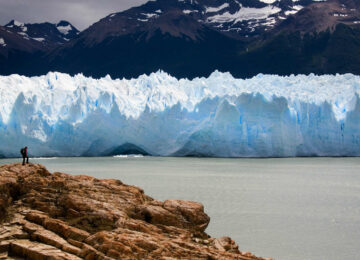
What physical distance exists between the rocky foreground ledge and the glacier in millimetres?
18709

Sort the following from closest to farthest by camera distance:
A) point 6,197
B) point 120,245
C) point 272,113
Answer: point 120,245, point 6,197, point 272,113

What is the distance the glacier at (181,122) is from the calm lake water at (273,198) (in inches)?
61.4

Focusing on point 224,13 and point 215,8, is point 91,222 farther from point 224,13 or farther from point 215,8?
point 215,8

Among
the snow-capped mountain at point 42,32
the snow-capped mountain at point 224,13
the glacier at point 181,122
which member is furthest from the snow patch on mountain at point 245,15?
the glacier at point 181,122

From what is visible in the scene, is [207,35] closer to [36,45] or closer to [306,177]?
[36,45]

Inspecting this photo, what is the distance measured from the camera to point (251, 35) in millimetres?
75375

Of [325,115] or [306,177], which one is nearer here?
[306,177]

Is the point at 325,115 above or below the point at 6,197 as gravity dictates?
above

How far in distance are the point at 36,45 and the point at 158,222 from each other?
80.3m

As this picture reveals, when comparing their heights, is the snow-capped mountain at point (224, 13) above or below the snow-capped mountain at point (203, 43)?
above

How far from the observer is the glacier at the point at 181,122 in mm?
25656

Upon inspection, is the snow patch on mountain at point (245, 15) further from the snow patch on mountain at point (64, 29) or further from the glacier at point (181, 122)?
the glacier at point (181, 122)

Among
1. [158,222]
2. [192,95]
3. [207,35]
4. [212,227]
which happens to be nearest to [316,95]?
[192,95]

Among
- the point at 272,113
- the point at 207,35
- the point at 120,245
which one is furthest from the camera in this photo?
the point at 207,35
